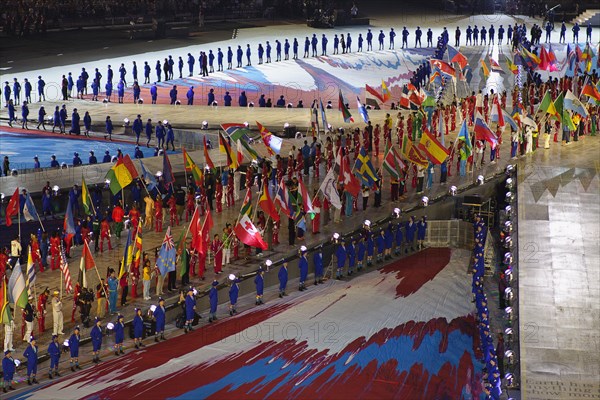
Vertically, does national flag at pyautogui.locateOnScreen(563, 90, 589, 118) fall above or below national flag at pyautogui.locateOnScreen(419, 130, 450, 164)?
above

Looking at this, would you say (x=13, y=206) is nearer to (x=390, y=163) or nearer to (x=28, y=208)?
(x=28, y=208)

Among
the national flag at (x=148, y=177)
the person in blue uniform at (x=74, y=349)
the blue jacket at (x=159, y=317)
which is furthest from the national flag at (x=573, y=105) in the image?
the person in blue uniform at (x=74, y=349)

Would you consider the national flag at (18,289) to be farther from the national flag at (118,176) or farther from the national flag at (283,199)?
the national flag at (283,199)

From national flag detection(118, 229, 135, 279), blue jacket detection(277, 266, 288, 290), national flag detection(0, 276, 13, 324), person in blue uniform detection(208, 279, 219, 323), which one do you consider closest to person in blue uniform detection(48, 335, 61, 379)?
national flag detection(0, 276, 13, 324)

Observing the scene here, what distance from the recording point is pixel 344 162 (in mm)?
33156

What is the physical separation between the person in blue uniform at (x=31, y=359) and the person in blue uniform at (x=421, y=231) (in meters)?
13.0

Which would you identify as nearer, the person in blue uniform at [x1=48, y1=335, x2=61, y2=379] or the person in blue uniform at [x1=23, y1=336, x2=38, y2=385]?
the person in blue uniform at [x1=23, y1=336, x2=38, y2=385]

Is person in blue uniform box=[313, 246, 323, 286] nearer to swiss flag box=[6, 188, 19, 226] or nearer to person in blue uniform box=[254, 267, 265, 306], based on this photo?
person in blue uniform box=[254, 267, 265, 306]

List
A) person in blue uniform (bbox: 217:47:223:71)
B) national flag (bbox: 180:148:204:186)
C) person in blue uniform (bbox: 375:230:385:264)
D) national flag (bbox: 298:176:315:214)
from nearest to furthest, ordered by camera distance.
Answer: national flag (bbox: 298:176:315:214) → person in blue uniform (bbox: 375:230:385:264) → national flag (bbox: 180:148:204:186) → person in blue uniform (bbox: 217:47:223:71)

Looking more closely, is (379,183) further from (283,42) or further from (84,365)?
(283,42)

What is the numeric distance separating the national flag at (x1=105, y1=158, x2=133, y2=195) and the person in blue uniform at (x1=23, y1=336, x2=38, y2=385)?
793cm

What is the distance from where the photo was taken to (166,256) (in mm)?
27062

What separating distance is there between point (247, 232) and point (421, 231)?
6590mm

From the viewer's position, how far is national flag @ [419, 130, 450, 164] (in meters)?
35.3
